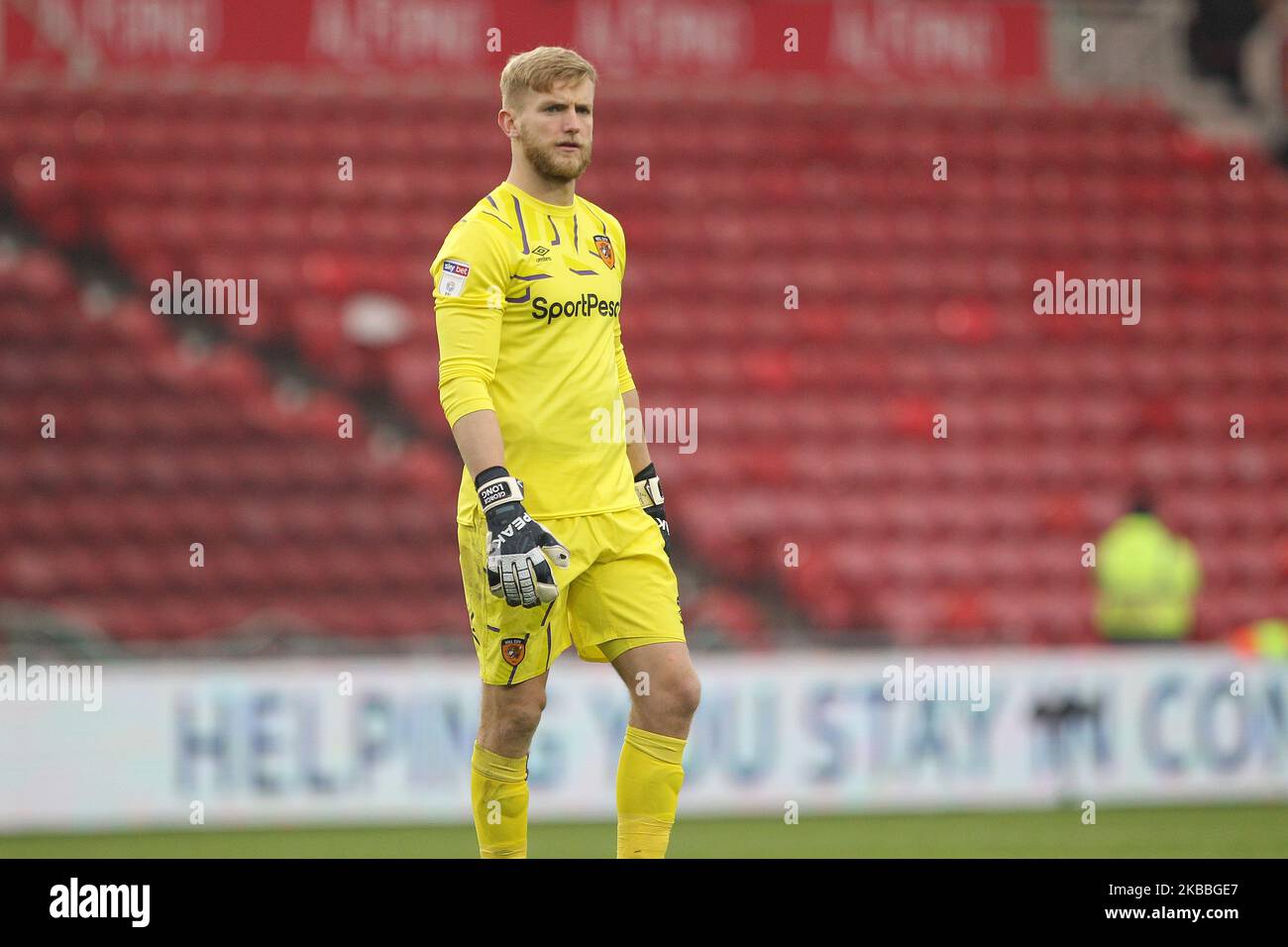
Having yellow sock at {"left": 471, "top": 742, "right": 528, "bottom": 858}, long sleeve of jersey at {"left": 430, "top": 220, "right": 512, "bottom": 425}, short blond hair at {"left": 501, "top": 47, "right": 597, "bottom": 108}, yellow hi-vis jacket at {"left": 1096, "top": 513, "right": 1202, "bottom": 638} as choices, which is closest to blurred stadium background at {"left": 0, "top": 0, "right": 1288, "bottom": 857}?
yellow hi-vis jacket at {"left": 1096, "top": 513, "right": 1202, "bottom": 638}

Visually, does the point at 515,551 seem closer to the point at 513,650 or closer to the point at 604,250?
the point at 513,650

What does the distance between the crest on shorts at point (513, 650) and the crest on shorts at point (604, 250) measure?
3.29 feet

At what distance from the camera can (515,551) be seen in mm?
4297

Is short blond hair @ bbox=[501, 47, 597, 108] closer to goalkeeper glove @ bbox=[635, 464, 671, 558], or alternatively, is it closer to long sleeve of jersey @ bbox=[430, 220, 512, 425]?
long sleeve of jersey @ bbox=[430, 220, 512, 425]

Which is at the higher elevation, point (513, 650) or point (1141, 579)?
point (513, 650)

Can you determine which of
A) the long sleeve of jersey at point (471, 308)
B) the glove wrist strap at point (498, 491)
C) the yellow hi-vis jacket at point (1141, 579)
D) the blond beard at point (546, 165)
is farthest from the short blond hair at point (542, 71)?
the yellow hi-vis jacket at point (1141, 579)

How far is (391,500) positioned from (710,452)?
209cm

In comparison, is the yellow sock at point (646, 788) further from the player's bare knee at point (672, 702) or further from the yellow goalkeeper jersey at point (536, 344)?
the yellow goalkeeper jersey at point (536, 344)

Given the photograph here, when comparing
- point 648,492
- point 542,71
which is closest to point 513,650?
point 648,492

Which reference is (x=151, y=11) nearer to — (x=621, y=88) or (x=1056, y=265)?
(x=621, y=88)

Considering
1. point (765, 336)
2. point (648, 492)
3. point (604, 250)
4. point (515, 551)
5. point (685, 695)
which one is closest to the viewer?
point (515, 551)

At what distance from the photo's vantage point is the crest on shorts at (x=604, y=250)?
480 cm

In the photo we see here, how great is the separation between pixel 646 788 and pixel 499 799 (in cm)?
38

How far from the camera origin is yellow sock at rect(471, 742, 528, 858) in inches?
182
